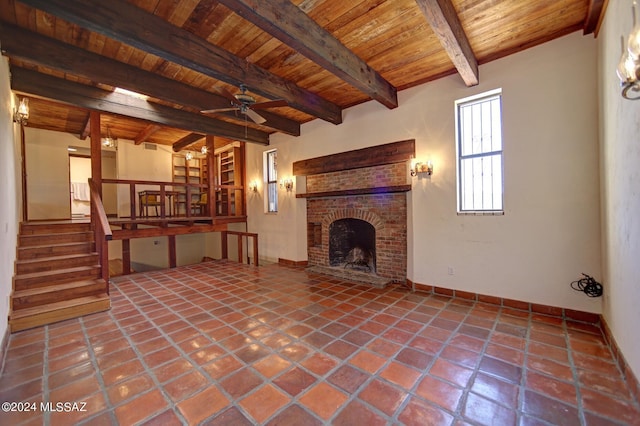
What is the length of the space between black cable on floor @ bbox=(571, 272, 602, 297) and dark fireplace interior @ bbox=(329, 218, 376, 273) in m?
2.93

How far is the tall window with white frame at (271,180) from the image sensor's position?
712cm

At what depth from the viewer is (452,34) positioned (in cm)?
262

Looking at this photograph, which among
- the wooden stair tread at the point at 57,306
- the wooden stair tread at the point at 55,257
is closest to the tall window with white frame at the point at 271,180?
the wooden stair tread at the point at 55,257

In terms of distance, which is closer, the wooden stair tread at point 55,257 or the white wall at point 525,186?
the white wall at point 525,186

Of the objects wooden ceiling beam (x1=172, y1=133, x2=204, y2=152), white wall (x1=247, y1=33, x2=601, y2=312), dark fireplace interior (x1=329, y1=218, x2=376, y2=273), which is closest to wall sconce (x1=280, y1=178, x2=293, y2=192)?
dark fireplace interior (x1=329, y1=218, x2=376, y2=273)

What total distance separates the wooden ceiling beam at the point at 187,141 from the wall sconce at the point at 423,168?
19.7 feet

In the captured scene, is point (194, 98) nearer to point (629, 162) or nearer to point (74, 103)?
point (74, 103)

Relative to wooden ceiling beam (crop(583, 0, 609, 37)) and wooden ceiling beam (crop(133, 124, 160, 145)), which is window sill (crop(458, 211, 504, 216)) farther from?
wooden ceiling beam (crop(133, 124, 160, 145))

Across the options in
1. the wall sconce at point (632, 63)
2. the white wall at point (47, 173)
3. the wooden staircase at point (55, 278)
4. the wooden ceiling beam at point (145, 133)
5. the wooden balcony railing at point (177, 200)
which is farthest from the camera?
the white wall at point (47, 173)

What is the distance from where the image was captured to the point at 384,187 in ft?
15.1

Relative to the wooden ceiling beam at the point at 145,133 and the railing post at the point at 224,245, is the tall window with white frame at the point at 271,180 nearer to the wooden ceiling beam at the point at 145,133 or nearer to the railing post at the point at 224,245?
the railing post at the point at 224,245

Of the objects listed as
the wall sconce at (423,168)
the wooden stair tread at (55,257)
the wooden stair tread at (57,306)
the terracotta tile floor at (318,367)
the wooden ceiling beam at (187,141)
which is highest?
the wooden ceiling beam at (187,141)

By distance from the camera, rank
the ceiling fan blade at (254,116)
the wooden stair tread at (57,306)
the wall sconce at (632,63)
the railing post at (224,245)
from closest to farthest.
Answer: the wall sconce at (632,63) → the wooden stair tread at (57,306) → the ceiling fan blade at (254,116) → the railing post at (224,245)

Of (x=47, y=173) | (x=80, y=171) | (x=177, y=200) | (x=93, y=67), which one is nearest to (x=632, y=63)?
(x=93, y=67)
